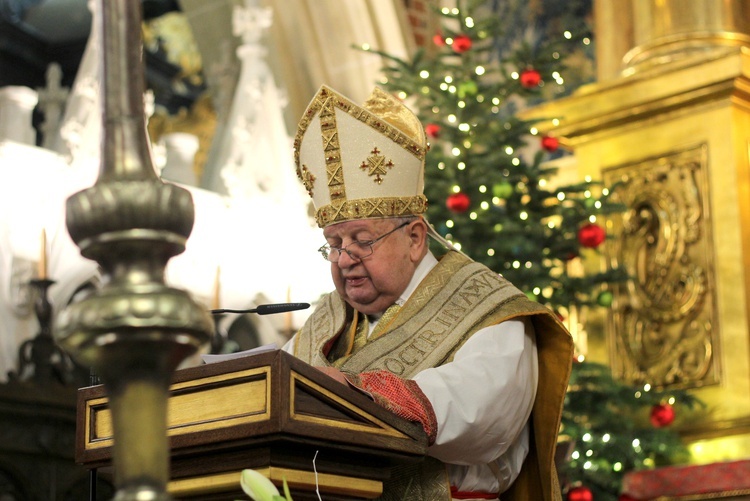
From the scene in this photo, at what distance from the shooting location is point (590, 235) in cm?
602

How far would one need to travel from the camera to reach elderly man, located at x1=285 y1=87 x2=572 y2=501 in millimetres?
2711

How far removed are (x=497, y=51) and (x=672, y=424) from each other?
3.75 metres

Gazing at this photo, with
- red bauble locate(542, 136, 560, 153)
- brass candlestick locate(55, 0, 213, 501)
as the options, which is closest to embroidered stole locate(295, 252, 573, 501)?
brass candlestick locate(55, 0, 213, 501)

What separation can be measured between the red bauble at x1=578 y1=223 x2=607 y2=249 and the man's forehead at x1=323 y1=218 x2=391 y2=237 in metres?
2.93

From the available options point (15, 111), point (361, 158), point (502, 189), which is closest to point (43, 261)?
point (15, 111)

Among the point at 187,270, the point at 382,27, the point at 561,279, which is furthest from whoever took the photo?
the point at 382,27

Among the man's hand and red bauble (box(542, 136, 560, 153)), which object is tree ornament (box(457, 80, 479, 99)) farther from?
the man's hand

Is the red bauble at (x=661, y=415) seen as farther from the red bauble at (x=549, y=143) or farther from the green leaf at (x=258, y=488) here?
the green leaf at (x=258, y=488)

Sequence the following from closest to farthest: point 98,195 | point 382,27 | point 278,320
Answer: point 98,195 → point 278,320 → point 382,27

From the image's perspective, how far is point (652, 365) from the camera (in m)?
6.43

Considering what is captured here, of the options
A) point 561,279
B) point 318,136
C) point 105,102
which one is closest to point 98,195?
point 105,102

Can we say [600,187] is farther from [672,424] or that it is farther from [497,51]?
[497,51]

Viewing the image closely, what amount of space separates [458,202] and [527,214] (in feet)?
1.40

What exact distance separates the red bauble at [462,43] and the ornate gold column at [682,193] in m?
0.75
